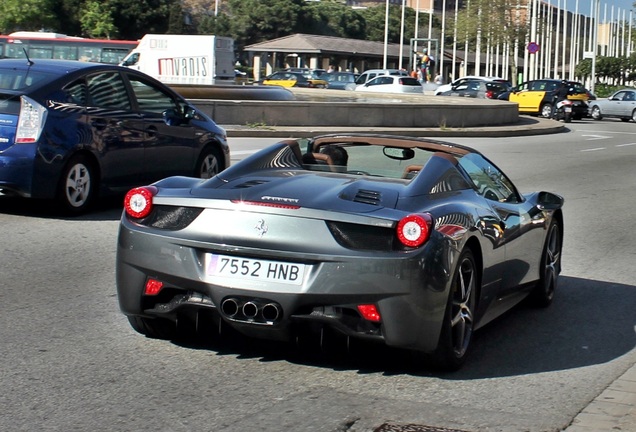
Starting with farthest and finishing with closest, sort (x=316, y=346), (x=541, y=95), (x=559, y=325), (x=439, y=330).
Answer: (x=541, y=95)
(x=559, y=325)
(x=316, y=346)
(x=439, y=330)

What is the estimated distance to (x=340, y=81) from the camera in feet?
197

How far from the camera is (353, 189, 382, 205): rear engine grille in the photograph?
5.75m

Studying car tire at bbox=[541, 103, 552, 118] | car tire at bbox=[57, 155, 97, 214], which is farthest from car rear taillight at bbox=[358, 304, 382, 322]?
car tire at bbox=[541, 103, 552, 118]

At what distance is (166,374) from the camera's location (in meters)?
5.70

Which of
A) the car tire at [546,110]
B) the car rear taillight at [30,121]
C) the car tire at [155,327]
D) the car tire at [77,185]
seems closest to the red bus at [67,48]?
the car tire at [546,110]

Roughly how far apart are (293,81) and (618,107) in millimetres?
17430

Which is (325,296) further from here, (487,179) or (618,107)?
(618,107)

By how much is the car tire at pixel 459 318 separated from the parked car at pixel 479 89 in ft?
151

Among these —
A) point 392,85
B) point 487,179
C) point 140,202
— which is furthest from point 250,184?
point 392,85

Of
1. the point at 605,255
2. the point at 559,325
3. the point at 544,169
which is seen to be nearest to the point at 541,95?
the point at 544,169

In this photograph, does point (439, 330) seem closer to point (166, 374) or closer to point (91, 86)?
point (166, 374)

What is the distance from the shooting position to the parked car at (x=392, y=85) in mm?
51094

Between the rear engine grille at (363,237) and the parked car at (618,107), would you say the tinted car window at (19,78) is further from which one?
the parked car at (618,107)

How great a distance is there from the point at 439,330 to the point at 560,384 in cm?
75
